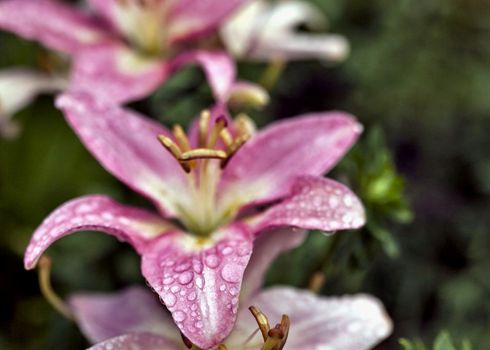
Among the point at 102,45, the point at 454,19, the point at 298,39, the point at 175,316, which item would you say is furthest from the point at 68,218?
the point at 454,19

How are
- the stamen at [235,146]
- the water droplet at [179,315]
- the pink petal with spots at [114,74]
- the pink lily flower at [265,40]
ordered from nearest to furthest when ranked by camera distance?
the water droplet at [179,315]
the stamen at [235,146]
the pink petal with spots at [114,74]
the pink lily flower at [265,40]

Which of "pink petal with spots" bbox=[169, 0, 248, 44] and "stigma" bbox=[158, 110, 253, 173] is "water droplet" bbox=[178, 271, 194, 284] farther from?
"pink petal with spots" bbox=[169, 0, 248, 44]

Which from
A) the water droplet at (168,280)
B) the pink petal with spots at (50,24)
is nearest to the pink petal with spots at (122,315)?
the water droplet at (168,280)

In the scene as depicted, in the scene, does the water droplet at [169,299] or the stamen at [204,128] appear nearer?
the water droplet at [169,299]

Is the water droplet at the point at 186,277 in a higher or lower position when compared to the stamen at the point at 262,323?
higher

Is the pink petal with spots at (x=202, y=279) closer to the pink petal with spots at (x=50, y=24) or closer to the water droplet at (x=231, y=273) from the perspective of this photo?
the water droplet at (x=231, y=273)

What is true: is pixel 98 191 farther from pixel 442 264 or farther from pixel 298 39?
pixel 442 264

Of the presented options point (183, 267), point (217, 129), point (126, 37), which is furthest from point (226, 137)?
point (126, 37)
